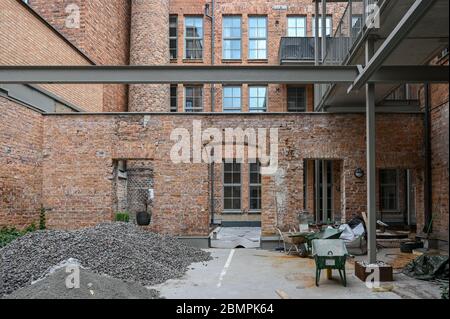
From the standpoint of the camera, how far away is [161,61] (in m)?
20.2

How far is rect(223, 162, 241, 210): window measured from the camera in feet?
67.8

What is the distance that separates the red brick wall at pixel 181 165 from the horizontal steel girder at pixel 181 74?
354 cm

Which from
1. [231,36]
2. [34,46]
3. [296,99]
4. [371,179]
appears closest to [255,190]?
[296,99]

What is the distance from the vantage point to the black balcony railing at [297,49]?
1920 centimetres

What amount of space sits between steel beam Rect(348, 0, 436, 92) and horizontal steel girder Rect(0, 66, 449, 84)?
1.05 m

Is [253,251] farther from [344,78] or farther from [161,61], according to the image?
[161,61]

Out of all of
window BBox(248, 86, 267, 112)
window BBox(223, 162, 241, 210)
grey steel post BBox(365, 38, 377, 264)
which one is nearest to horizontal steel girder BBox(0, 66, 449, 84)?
grey steel post BBox(365, 38, 377, 264)

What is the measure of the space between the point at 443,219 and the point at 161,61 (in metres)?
13.6

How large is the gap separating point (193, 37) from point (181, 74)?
1358 cm

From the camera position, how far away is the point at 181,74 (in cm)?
950

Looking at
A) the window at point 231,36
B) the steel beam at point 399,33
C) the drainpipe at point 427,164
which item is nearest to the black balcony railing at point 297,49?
the window at point 231,36

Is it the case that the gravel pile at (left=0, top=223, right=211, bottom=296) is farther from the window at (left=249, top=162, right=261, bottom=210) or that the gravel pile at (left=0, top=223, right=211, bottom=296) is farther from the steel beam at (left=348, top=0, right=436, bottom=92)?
the window at (left=249, top=162, right=261, bottom=210)
